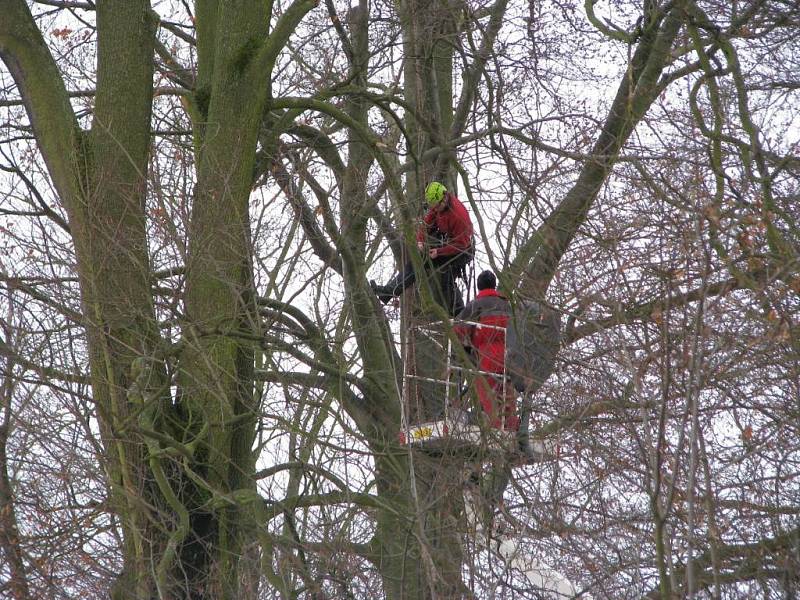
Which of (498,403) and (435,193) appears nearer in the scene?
(498,403)

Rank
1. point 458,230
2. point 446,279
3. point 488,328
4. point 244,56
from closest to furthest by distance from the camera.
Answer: point 488,328
point 244,56
point 458,230
point 446,279

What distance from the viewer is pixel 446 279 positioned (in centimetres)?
955

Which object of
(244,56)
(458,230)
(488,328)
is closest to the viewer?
(488,328)

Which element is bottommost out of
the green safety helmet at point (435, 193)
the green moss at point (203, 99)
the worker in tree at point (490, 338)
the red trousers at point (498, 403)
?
the red trousers at point (498, 403)

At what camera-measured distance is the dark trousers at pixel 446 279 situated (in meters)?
9.28

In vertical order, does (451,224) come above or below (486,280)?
above

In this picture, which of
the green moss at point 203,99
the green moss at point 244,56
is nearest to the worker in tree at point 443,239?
the green moss at point 244,56

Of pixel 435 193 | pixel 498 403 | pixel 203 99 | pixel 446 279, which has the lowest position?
pixel 498 403

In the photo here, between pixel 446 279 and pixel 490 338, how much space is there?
0.89 meters

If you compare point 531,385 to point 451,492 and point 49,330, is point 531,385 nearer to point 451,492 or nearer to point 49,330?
point 451,492

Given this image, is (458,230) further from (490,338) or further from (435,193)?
(490,338)

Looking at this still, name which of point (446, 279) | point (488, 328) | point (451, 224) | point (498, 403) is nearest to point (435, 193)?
point (451, 224)

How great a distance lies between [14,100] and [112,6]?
1.89 m

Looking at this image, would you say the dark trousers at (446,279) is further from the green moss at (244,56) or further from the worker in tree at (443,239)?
the green moss at (244,56)
